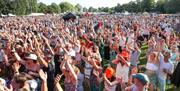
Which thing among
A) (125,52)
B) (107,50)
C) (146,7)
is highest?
(125,52)

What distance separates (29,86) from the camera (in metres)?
6.99

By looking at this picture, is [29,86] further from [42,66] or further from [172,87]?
[172,87]

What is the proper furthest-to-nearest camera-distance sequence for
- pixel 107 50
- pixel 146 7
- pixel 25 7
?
pixel 146 7 < pixel 25 7 < pixel 107 50

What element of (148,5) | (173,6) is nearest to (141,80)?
(173,6)

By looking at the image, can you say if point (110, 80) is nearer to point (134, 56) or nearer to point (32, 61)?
point (32, 61)

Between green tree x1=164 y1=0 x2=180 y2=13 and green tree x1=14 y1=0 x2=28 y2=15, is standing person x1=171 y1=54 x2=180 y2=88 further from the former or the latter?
green tree x1=164 y1=0 x2=180 y2=13

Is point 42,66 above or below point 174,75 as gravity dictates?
above

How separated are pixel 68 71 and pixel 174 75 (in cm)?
517

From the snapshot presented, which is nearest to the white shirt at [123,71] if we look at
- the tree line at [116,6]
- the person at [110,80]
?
the person at [110,80]

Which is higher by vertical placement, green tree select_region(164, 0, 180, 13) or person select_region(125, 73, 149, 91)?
person select_region(125, 73, 149, 91)

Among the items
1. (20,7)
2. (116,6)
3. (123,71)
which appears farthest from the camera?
(116,6)

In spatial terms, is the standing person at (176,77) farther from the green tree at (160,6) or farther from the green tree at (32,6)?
the green tree at (160,6)

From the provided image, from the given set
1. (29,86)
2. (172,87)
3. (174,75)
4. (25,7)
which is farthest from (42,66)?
(25,7)

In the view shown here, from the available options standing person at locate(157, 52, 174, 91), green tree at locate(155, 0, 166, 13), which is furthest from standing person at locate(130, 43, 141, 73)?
green tree at locate(155, 0, 166, 13)
